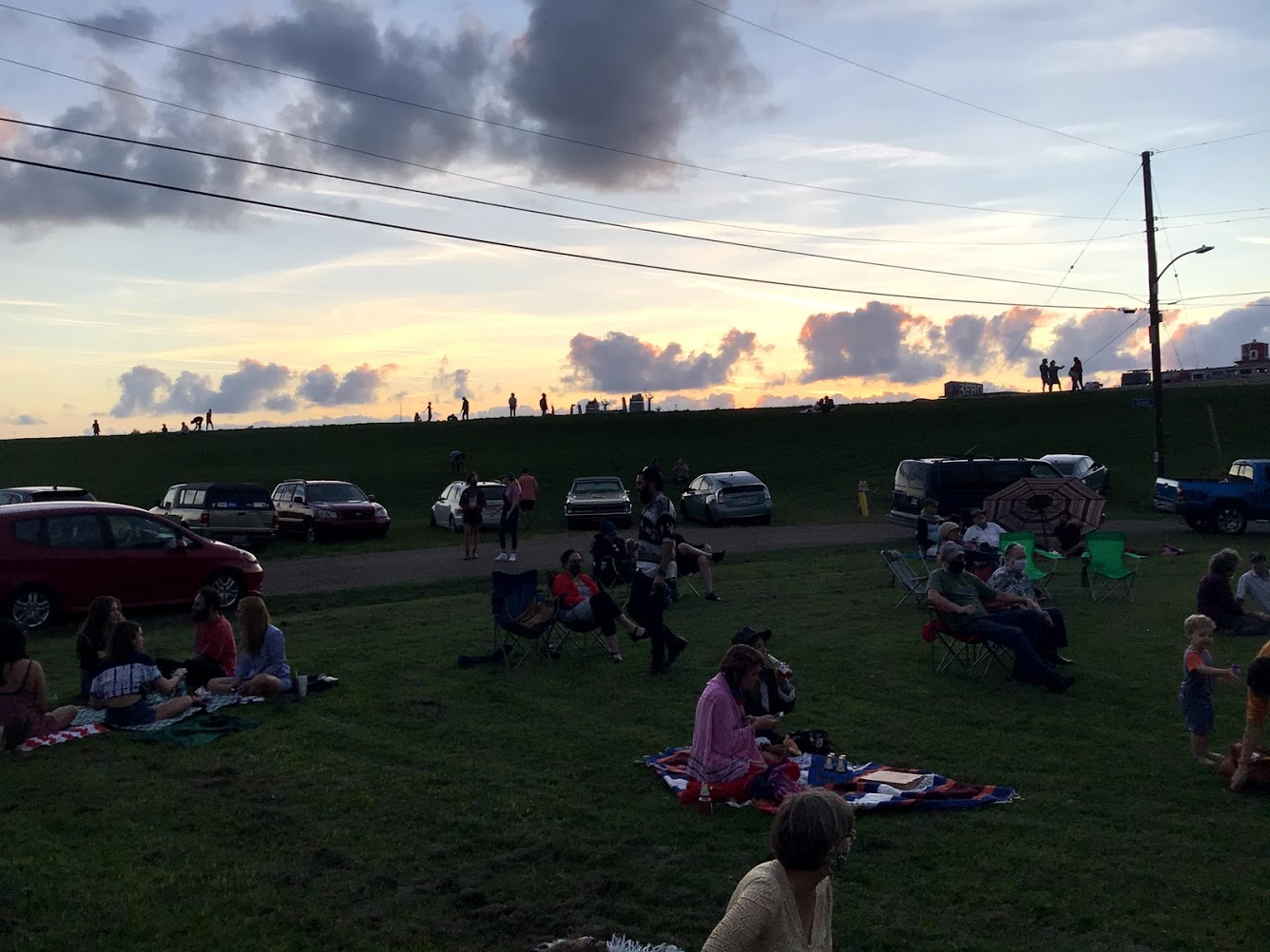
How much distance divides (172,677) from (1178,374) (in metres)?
75.9

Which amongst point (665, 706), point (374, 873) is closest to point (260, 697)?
point (665, 706)

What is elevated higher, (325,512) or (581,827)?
(325,512)

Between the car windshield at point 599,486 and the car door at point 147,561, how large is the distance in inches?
709

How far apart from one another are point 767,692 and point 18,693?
5.67 m

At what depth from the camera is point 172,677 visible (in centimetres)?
1002

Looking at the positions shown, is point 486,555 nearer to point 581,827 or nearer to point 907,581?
point 907,581

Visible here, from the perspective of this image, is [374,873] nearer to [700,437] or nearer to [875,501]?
[875,501]

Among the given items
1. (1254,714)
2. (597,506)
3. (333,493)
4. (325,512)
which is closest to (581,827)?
(1254,714)

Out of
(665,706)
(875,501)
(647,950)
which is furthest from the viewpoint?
(875,501)

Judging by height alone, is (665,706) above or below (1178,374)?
below

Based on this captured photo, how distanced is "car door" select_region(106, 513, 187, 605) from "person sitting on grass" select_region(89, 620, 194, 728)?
6695 millimetres

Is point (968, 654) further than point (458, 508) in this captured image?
No

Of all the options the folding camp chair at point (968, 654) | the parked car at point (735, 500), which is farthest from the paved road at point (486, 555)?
the folding camp chair at point (968, 654)

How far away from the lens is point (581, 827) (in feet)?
21.9
